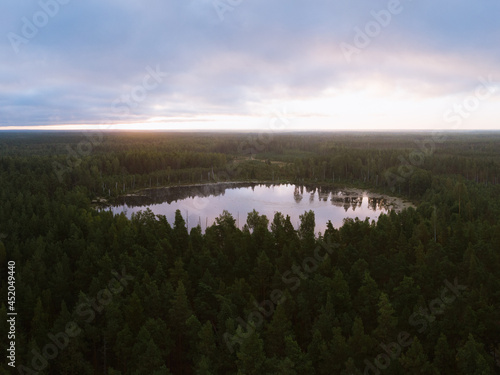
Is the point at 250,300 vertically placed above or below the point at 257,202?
above

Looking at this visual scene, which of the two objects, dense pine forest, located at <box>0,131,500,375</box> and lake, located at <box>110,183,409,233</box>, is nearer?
dense pine forest, located at <box>0,131,500,375</box>

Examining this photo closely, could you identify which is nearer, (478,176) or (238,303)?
(238,303)

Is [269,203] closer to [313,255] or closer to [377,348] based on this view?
[313,255]

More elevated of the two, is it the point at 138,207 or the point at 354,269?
the point at 354,269

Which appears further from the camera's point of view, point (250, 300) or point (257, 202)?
point (257, 202)

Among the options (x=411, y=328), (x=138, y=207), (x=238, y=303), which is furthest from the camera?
(x=138, y=207)

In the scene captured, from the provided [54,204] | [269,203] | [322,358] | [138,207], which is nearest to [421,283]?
[322,358]

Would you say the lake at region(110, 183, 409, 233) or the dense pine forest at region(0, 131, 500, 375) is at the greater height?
the dense pine forest at region(0, 131, 500, 375)

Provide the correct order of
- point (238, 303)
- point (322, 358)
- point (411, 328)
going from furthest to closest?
1. point (238, 303)
2. point (411, 328)
3. point (322, 358)
